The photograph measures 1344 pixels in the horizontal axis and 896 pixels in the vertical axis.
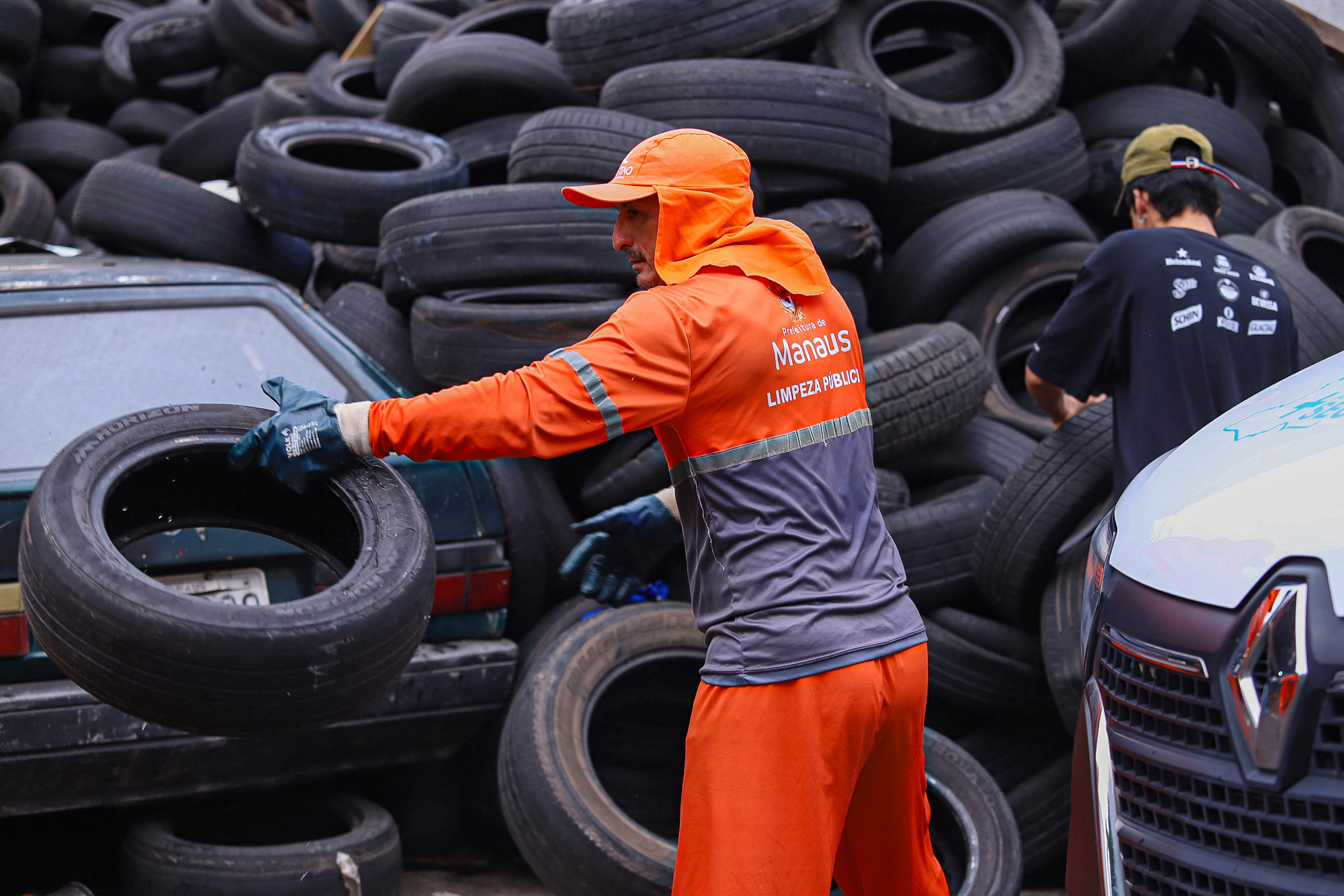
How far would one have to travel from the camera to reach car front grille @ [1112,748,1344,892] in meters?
1.71

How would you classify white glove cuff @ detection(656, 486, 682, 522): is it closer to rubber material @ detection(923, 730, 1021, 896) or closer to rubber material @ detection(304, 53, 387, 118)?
rubber material @ detection(923, 730, 1021, 896)

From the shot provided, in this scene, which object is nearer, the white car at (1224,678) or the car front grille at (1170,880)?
the white car at (1224,678)

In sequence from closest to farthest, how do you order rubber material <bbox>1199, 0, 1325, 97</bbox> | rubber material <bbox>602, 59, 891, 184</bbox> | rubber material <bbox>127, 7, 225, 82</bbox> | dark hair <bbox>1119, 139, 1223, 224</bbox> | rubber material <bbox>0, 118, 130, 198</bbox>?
dark hair <bbox>1119, 139, 1223, 224</bbox>, rubber material <bbox>602, 59, 891, 184</bbox>, rubber material <bbox>1199, 0, 1325, 97</bbox>, rubber material <bbox>0, 118, 130, 198</bbox>, rubber material <bbox>127, 7, 225, 82</bbox>

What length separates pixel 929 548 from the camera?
4.12 metres

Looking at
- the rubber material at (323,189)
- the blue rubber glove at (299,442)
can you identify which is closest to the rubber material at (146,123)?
the rubber material at (323,189)

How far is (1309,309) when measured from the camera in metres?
4.32

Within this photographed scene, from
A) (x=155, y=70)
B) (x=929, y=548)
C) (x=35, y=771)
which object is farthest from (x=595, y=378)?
(x=155, y=70)

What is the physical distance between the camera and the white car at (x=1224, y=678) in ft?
5.65

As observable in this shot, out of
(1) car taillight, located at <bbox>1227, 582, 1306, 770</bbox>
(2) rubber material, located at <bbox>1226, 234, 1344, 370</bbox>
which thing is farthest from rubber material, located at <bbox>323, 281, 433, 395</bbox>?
(1) car taillight, located at <bbox>1227, 582, 1306, 770</bbox>

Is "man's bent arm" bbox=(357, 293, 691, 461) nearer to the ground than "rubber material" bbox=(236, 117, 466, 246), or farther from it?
farther from it

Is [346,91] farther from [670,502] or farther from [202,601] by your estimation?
[202,601]

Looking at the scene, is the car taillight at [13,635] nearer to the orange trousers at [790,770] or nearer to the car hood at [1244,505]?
the orange trousers at [790,770]

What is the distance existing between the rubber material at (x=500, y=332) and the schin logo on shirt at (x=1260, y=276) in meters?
2.06

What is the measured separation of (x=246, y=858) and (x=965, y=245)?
3.92 m
